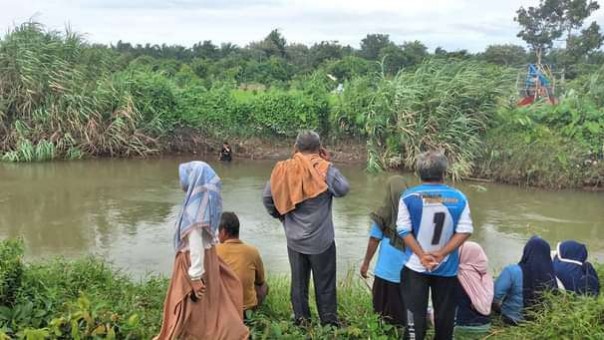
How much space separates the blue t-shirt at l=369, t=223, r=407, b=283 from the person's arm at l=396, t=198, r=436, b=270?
0.49 meters

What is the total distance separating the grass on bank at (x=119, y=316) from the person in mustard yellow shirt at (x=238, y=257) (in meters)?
0.16

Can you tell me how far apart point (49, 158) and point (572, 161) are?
34.0 feet

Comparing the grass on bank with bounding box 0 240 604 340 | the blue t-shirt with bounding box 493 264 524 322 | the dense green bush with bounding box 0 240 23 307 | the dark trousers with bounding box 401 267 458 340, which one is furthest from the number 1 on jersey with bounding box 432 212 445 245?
the dense green bush with bounding box 0 240 23 307

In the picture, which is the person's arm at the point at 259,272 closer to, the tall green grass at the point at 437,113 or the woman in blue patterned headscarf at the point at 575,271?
the woman in blue patterned headscarf at the point at 575,271

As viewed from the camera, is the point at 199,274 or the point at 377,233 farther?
the point at 377,233

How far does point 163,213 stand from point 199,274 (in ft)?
20.3

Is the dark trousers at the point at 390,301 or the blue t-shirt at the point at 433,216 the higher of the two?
the blue t-shirt at the point at 433,216

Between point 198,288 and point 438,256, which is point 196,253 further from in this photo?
point 438,256

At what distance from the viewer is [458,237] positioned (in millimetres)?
3332

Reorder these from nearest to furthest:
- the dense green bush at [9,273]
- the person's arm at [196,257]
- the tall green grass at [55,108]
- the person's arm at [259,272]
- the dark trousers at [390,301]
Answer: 1. the person's arm at [196,257]
2. the dense green bush at [9,273]
3. the dark trousers at [390,301]
4. the person's arm at [259,272]
5. the tall green grass at [55,108]

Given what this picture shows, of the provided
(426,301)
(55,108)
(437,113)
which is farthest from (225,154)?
(426,301)

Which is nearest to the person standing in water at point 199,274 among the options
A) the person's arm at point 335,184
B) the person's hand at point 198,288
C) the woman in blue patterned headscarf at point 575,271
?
the person's hand at point 198,288

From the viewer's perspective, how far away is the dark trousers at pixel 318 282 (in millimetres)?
3852

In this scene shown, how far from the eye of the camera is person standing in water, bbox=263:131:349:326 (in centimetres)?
375
